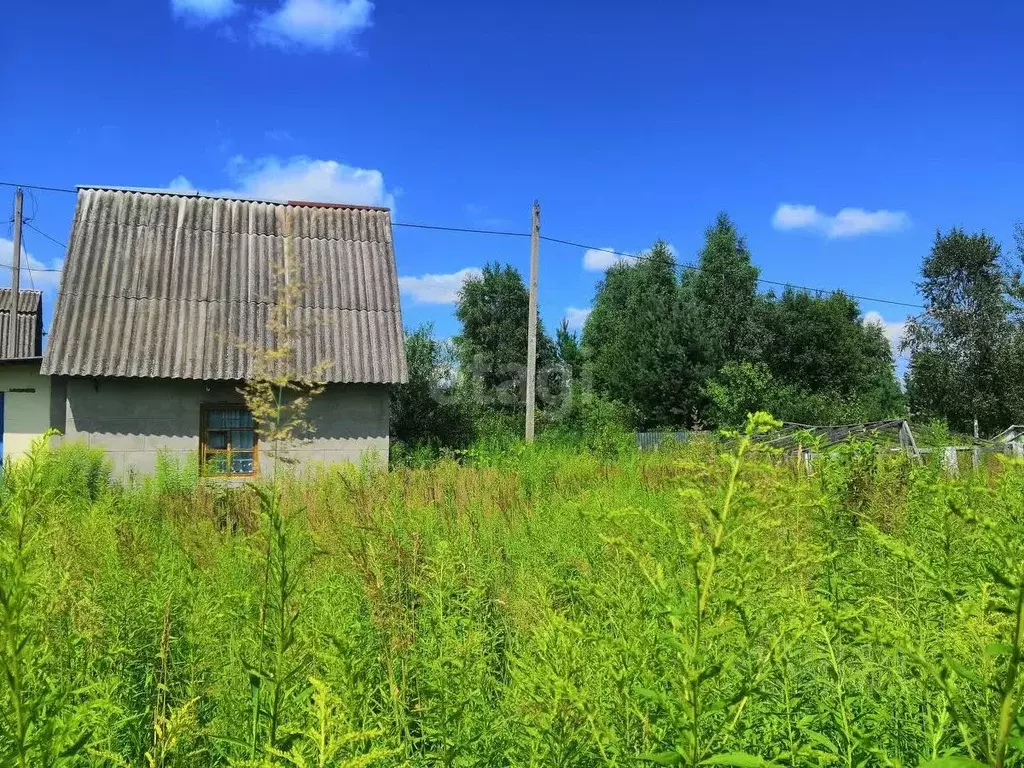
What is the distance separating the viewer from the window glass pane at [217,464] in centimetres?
Answer: 1161

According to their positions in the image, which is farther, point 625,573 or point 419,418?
point 419,418

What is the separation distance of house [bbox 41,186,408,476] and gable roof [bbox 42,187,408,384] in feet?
0.09

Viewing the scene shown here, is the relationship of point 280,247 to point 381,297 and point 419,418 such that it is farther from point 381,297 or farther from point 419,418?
point 419,418

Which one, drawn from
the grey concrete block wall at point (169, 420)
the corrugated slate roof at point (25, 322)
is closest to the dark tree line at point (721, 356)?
the grey concrete block wall at point (169, 420)

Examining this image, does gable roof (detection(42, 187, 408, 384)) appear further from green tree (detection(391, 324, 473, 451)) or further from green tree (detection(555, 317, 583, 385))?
green tree (detection(555, 317, 583, 385))

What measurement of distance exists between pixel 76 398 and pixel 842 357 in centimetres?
3858

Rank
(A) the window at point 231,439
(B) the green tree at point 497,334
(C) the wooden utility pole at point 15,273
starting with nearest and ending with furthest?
1. (A) the window at point 231,439
2. (C) the wooden utility pole at point 15,273
3. (B) the green tree at point 497,334

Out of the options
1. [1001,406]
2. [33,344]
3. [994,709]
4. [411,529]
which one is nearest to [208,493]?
[411,529]

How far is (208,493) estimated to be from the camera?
335 inches

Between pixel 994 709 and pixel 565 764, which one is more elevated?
pixel 994 709

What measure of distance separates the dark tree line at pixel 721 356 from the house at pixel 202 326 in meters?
5.71

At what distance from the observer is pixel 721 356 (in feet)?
106

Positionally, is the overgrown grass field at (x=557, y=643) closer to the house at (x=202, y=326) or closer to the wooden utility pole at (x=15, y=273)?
the house at (x=202, y=326)

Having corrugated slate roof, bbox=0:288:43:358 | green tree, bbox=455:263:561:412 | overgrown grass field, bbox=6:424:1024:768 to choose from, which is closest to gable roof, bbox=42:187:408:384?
overgrown grass field, bbox=6:424:1024:768
